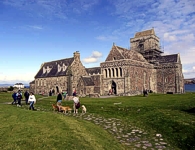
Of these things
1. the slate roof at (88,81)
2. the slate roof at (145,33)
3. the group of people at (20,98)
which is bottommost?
the group of people at (20,98)

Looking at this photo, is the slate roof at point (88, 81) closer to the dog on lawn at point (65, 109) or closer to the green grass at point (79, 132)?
the dog on lawn at point (65, 109)

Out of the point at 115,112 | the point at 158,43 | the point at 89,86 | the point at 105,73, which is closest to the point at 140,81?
the point at 105,73

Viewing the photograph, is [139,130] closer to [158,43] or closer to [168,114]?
[168,114]

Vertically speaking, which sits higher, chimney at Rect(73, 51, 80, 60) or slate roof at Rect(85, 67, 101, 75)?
chimney at Rect(73, 51, 80, 60)

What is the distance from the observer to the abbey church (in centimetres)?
5228

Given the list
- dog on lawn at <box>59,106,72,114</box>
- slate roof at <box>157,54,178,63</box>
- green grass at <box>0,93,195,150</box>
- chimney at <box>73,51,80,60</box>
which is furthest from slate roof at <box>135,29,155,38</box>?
dog on lawn at <box>59,106,72,114</box>

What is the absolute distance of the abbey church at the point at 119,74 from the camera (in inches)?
2058

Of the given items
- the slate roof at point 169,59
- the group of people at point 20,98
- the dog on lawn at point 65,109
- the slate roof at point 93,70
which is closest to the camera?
the dog on lawn at point 65,109

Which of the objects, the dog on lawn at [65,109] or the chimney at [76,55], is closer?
the dog on lawn at [65,109]

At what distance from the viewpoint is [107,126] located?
48.3ft

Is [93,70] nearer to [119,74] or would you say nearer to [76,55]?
[76,55]

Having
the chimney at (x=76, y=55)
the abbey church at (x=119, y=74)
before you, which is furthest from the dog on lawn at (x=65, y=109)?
the chimney at (x=76, y=55)

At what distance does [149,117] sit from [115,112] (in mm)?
4014

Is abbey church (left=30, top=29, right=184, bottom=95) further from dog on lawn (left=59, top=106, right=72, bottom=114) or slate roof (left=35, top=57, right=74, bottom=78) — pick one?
dog on lawn (left=59, top=106, right=72, bottom=114)
